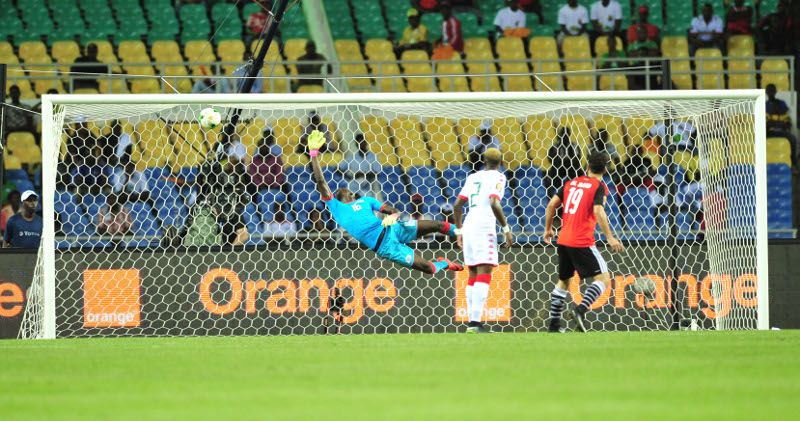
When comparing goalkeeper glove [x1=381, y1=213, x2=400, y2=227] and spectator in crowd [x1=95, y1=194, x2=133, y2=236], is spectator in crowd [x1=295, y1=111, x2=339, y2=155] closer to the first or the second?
spectator in crowd [x1=95, y1=194, x2=133, y2=236]

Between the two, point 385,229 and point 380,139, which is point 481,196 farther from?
point 380,139

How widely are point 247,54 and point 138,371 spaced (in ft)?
48.7

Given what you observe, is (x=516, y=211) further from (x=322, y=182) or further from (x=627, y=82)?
(x=627, y=82)

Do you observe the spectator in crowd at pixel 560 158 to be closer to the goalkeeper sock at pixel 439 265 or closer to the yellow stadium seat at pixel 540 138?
the yellow stadium seat at pixel 540 138

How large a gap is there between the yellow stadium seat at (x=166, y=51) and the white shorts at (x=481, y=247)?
37.5 feet

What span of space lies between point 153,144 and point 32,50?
6.81m

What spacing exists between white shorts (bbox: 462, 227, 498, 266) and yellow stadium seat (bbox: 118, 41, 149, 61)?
1169 centimetres

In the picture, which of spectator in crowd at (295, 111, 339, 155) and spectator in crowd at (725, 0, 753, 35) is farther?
spectator in crowd at (725, 0, 753, 35)

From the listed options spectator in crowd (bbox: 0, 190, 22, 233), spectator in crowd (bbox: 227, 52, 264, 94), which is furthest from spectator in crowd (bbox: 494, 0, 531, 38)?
spectator in crowd (bbox: 0, 190, 22, 233)

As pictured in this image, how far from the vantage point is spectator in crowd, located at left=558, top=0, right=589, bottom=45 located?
22.0m

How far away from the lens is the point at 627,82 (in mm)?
20531

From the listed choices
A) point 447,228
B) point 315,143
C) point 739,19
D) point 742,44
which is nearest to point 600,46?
point 742,44

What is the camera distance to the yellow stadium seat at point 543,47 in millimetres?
21734

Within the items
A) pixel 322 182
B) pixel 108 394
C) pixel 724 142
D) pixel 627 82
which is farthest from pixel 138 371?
pixel 627 82
